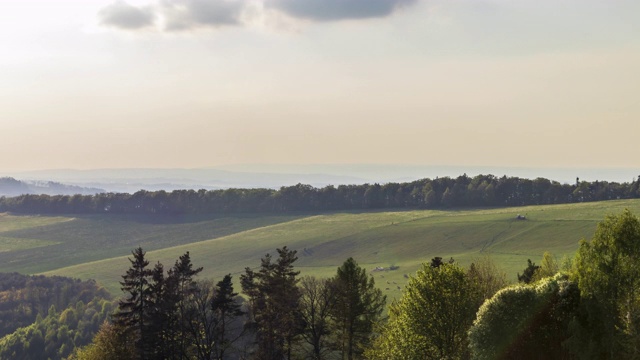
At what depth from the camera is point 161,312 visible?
57.8 m

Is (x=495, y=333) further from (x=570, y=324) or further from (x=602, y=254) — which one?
(x=602, y=254)

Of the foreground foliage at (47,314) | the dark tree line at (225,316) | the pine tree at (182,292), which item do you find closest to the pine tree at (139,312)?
the dark tree line at (225,316)

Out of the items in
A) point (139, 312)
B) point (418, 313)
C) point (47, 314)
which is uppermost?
point (418, 313)

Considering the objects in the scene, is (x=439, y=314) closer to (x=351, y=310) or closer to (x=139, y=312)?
(x=351, y=310)

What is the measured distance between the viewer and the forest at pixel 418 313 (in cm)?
3578

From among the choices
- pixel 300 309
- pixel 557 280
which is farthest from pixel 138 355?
pixel 557 280

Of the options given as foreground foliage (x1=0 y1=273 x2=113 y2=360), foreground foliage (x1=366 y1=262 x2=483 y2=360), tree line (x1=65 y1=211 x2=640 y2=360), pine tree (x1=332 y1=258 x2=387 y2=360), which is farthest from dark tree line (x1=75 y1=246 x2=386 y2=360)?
foreground foliage (x1=0 y1=273 x2=113 y2=360)

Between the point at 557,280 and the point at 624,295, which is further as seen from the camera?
the point at 557,280

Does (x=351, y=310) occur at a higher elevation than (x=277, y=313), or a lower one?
higher

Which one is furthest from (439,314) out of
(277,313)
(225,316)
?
(225,316)

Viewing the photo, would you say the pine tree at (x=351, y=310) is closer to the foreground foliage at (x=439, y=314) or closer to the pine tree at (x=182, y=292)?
the pine tree at (x=182, y=292)

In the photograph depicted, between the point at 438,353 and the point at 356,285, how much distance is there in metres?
17.7

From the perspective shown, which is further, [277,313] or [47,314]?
[47,314]

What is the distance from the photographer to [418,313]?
44.1 metres
